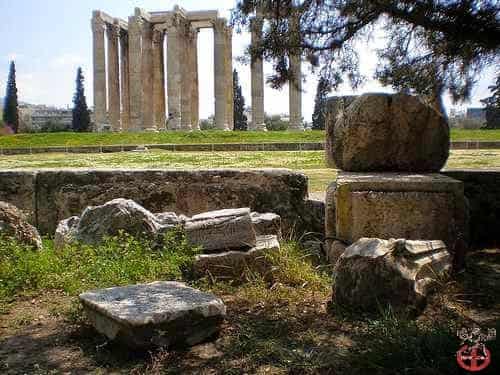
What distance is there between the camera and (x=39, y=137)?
126 feet

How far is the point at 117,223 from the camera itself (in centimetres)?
502

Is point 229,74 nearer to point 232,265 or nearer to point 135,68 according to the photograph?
point 135,68

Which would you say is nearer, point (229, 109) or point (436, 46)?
point (436, 46)

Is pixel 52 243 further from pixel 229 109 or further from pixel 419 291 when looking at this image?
pixel 229 109

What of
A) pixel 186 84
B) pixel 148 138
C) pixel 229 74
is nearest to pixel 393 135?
pixel 148 138

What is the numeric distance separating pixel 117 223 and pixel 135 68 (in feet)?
138

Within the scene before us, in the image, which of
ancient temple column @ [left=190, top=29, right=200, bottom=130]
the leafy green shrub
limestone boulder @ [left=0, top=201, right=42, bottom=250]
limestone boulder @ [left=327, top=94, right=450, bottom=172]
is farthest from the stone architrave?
the leafy green shrub

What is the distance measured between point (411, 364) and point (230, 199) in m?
3.52

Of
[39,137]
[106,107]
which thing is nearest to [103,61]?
[106,107]

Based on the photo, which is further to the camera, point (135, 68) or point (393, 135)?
point (135, 68)

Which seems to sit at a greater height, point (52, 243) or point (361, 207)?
Answer: point (361, 207)

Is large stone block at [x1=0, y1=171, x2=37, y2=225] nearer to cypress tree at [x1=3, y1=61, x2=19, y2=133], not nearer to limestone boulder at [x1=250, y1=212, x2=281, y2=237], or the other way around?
limestone boulder at [x1=250, y1=212, x2=281, y2=237]

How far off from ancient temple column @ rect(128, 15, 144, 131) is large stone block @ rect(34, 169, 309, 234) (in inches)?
1606

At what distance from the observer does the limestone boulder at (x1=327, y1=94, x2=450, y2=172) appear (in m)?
5.02
